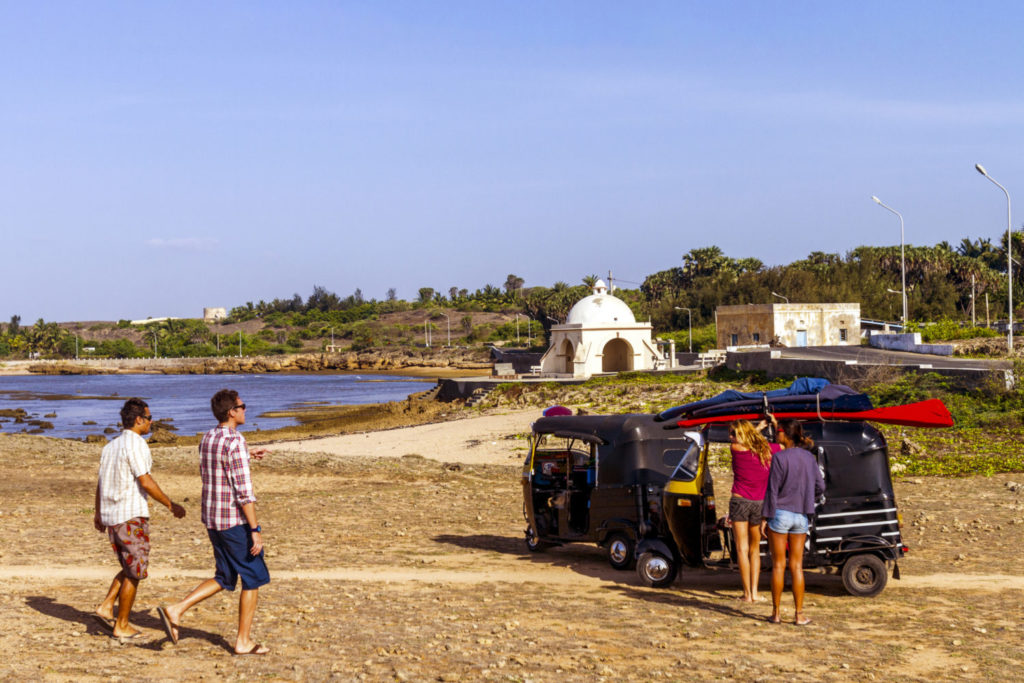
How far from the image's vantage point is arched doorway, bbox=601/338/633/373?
181 ft

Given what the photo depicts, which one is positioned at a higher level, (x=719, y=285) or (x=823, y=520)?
(x=719, y=285)

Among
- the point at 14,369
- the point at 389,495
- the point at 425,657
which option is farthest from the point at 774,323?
the point at 14,369

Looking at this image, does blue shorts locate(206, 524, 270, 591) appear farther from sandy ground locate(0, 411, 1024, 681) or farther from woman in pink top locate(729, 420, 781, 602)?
woman in pink top locate(729, 420, 781, 602)

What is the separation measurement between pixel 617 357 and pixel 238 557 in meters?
49.6

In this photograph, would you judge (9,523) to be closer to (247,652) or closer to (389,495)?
(389,495)

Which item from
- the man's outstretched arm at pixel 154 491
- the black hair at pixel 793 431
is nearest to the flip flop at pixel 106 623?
the man's outstretched arm at pixel 154 491

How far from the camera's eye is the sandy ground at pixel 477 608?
25.3 feet

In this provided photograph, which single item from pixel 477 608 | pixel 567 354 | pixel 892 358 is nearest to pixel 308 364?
pixel 567 354

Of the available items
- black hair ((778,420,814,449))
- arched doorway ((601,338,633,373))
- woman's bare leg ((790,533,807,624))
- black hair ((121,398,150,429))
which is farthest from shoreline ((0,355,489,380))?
black hair ((121,398,150,429))

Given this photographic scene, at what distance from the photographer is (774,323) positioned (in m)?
64.8

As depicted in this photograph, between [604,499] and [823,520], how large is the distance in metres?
2.68

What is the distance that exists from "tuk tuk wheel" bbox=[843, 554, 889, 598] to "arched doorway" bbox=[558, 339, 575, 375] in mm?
45369

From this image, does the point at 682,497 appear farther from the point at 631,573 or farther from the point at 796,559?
the point at 796,559

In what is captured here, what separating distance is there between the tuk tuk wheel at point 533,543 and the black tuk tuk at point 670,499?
27 millimetres
